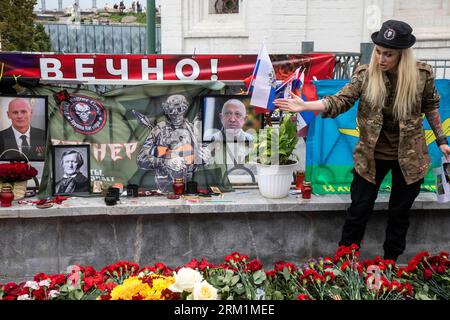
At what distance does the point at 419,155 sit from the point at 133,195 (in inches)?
109

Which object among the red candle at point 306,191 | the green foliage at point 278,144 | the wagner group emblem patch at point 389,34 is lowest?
the red candle at point 306,191

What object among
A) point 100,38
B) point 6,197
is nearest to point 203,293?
point 6,197

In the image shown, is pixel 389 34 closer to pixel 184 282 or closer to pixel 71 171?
pixel 184 282

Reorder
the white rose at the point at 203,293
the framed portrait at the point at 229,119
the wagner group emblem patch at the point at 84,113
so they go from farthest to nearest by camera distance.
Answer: the framed portrait at the point at 229,119
the wagner group emblem patch at the point at 84,113
the white rose at the point at 203,293

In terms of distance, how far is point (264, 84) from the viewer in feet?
16.2

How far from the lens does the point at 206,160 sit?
5.53 metres

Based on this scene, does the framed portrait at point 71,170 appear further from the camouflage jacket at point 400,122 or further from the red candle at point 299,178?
the camouflage jacket at point 400,122

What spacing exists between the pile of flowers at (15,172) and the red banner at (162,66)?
52.5 inches

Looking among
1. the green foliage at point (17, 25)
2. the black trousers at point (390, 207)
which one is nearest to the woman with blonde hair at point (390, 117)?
the black trousers at point (390, 207)

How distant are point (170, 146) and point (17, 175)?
1.55m

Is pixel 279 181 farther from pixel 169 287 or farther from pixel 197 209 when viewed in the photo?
pixel 169 287

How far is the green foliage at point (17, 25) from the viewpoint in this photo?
1395cm

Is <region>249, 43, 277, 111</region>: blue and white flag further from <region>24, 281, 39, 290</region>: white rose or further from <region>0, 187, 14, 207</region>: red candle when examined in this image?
<region>24, 281, 39, 290</region>: white rose
